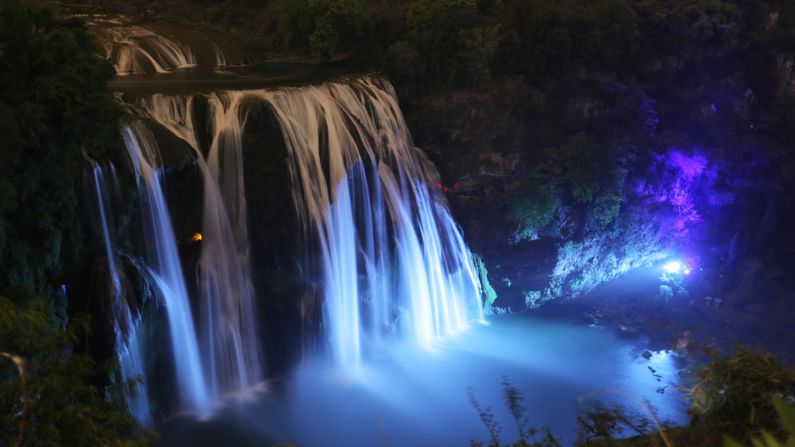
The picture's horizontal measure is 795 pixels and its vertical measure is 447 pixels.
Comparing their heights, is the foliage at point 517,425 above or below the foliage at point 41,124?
below

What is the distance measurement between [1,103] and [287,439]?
7.21 metres

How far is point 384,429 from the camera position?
1246 centimetres

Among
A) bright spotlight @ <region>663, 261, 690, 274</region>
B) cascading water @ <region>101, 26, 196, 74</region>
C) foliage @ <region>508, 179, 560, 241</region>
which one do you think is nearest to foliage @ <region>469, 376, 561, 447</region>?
foliage @ <region>508, 179, 560, 241</region>

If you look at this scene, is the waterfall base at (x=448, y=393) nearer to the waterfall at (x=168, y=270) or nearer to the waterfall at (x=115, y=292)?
the waterfall at (x=168, y=270)

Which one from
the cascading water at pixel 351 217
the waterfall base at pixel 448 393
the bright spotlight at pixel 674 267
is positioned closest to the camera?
the waterfall base at pixel 448 393

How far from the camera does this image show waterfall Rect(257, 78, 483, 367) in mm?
14430

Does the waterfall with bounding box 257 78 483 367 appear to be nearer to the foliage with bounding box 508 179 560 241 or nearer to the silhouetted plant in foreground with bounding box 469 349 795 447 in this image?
the foliage with bounding box 508 179 560 241

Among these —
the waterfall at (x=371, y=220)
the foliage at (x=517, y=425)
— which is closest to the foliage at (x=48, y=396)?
the foliage at (x=517, y=425)

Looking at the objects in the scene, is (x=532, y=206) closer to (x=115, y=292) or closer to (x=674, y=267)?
(x=674, y=267)

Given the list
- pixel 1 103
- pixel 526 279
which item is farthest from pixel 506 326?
pixel 1 103

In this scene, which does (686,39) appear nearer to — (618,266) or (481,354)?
(618,266)

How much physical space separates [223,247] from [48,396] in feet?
A: 27.1

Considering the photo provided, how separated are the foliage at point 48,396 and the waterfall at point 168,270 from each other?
6184 millimetres

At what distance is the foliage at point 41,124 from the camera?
352 inches
